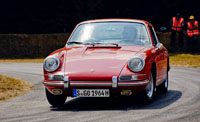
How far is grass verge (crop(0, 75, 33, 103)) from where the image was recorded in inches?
396

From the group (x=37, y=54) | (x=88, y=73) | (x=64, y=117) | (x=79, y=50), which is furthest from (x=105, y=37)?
(x=37, y=54)

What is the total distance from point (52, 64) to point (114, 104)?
126cm

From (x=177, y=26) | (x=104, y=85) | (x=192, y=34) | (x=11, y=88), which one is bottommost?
(x=192, y=34)

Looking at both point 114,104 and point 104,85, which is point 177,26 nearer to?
point 114,104

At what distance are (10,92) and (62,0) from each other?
2415 centimetres

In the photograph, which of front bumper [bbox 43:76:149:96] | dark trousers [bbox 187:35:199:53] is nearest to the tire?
front bumper [bbox 43:76:149:96]

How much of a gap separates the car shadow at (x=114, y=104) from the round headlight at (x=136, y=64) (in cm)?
54

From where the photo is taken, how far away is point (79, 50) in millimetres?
8219

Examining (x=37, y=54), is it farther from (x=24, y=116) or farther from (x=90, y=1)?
(x=24, y=116)

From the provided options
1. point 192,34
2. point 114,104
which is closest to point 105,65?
point 114,104

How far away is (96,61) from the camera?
305 inches

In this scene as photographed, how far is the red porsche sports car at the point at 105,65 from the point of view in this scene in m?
7.41

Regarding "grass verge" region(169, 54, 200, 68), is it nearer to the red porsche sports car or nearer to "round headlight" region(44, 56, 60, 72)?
the red porsche sports car

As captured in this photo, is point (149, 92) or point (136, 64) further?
point (149, 92)
